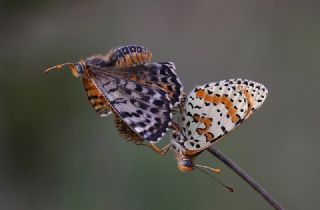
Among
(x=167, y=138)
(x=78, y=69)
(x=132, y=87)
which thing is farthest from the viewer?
(x=167, y=138)

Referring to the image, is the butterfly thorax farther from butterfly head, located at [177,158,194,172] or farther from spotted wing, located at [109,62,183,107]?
spotted wing, located at [109,62,183,107]

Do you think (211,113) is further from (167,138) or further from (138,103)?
(167,138)

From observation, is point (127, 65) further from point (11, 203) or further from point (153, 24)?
point (153, 24)

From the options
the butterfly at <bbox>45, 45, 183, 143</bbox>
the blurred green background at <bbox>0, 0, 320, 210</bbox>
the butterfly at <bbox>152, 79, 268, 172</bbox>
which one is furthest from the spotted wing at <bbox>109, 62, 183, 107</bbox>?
the blurred green background at <bbox>0, 0, 320, 210</bbox>

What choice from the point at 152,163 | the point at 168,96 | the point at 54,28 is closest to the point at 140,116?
the point at 168,96

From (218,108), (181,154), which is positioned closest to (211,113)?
(218,108)

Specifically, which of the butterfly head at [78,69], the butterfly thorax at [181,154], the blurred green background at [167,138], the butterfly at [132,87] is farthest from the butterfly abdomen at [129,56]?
the blurred green background at [167,138]

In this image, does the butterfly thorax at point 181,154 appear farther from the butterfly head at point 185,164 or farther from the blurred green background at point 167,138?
the blurred green background at point 167,138
